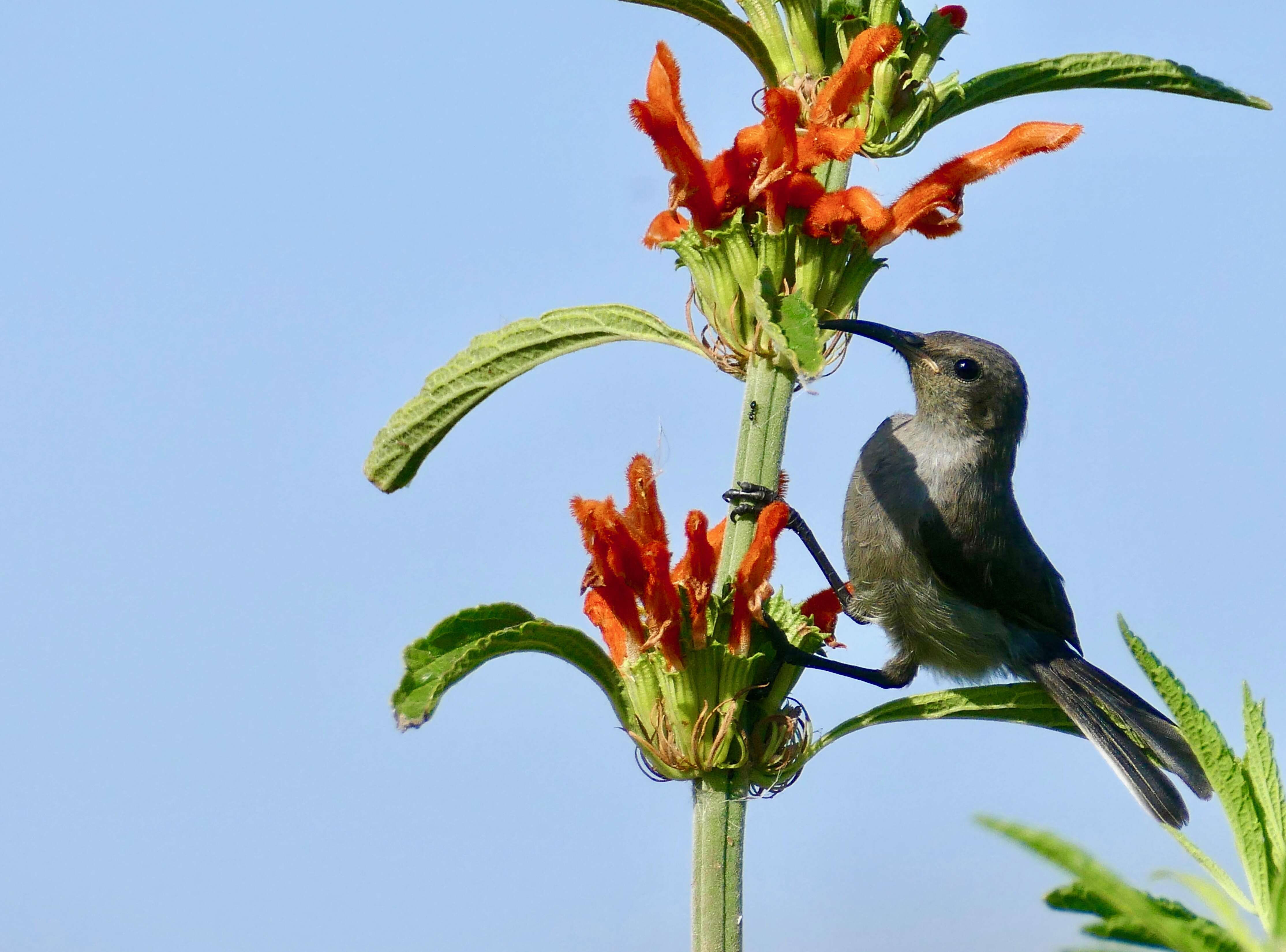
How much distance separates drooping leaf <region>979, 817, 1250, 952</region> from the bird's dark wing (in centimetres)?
460

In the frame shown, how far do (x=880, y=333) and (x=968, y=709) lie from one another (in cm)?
182

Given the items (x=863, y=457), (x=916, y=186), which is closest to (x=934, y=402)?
(x=863, y=457)

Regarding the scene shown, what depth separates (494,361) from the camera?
391 cm

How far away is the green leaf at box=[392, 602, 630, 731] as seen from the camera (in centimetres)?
314

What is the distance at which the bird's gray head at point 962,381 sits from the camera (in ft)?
19.8

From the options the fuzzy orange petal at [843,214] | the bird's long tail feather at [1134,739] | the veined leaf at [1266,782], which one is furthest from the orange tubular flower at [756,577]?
the veined leaf at [1266,782]

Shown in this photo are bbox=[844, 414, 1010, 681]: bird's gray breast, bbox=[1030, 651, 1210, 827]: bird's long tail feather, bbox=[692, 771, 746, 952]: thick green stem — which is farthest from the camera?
bbox=[844, 414, 1010, 681]: bird's gray breast

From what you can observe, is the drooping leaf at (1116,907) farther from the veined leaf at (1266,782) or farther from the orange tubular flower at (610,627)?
the orange tubular flower at (610,627)

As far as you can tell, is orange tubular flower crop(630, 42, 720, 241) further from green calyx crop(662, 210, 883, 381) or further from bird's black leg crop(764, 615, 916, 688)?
bird's black leg crop(764, 615, 916, 688)

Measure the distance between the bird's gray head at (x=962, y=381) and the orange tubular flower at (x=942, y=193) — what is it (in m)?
1.82

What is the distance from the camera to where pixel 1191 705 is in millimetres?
1575

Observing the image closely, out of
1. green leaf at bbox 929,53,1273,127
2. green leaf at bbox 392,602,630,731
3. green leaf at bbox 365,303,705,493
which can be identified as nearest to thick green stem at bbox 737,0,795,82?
green leaf at bbox 929,53,1273,127

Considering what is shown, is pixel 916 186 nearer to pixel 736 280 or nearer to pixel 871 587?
pixel 736 280

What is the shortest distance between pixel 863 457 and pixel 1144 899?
4793 millimetres
